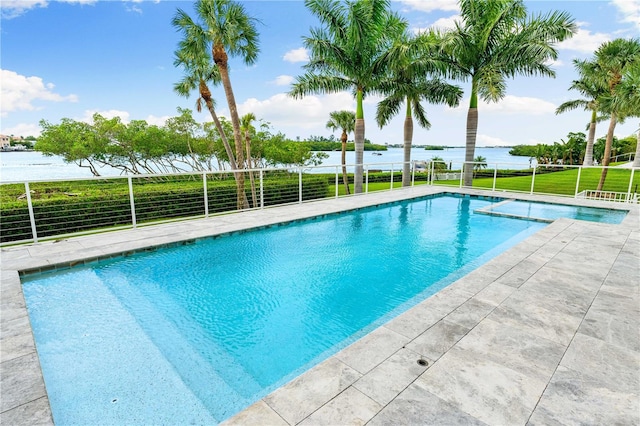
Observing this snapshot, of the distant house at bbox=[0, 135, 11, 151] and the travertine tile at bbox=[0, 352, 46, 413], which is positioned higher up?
the distant house at bbox=[0, 135, 11, 151]

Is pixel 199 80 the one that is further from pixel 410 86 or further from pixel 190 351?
pixel 190 351

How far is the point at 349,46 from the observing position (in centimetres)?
1049

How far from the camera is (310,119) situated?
68.4 ft

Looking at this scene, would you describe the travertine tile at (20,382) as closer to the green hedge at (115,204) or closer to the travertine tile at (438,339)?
the travertine tile at (438,339)

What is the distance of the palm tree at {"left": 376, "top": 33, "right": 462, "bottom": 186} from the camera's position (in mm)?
10500

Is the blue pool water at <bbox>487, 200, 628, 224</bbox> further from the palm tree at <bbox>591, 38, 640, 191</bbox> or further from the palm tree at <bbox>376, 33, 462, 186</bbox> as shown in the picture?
the palm tree at <bbox>591, 38, 640, 191</bbox>

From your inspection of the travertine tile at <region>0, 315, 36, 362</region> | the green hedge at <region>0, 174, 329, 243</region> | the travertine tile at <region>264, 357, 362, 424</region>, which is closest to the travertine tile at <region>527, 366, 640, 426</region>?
the travertine tile at <region>264, 357, 362, 424</region>

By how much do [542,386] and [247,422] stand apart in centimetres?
184

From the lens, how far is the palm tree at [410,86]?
413 inches

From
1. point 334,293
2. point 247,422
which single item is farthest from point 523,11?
point 247,422

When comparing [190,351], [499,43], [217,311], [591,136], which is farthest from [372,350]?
[591,136]

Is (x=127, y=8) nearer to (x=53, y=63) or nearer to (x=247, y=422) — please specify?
(x=53, y=63)

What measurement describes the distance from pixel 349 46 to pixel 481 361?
1035cm

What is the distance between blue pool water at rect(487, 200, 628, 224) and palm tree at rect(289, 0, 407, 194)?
4.26m
